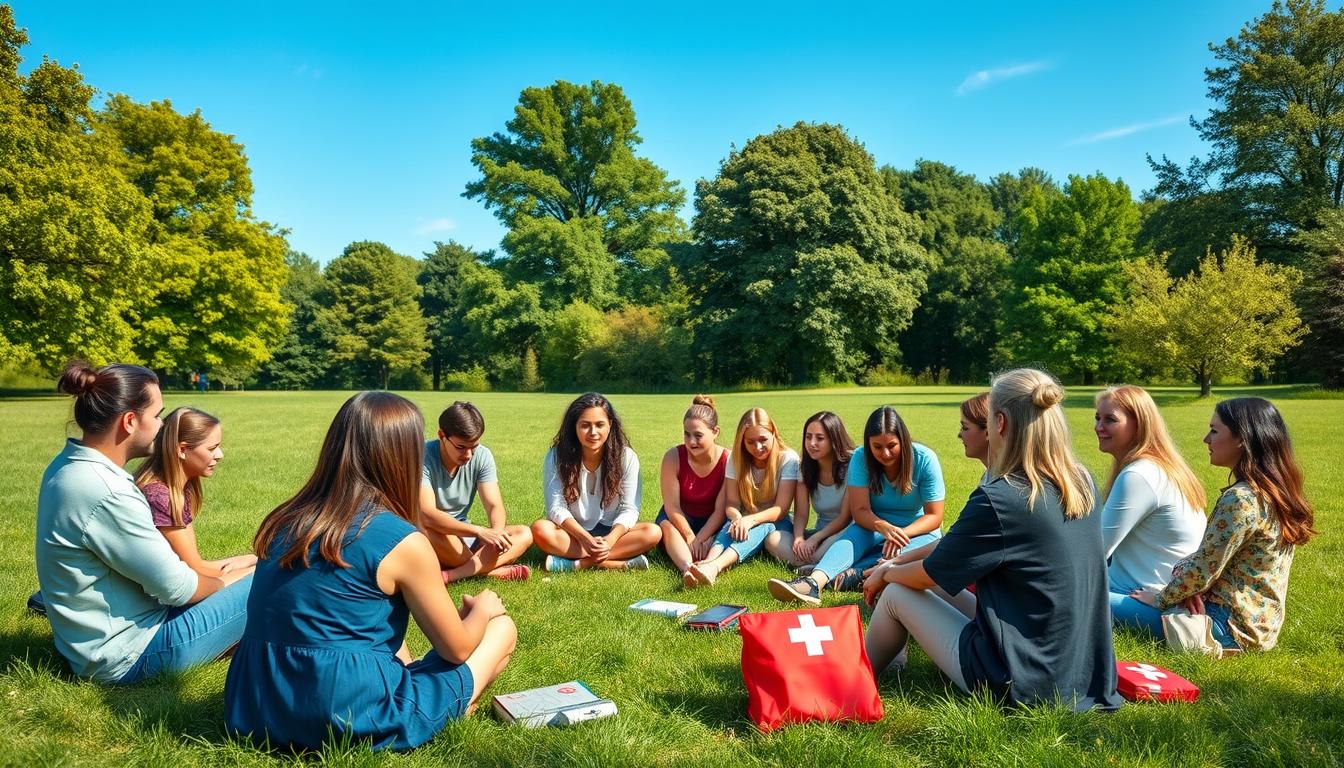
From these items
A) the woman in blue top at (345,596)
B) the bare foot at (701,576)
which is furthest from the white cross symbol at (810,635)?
the bare foot at (701,576)

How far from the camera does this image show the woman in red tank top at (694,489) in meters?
6.91

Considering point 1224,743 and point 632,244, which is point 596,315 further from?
point 1224,743

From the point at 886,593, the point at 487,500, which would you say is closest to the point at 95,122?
the point at 487,500

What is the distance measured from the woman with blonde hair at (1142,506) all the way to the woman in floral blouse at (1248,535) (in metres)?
0.29

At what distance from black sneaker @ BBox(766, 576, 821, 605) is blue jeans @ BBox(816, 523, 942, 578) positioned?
8.7 inches

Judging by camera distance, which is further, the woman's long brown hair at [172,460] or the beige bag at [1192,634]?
the woman's long brown hair at [172,460]

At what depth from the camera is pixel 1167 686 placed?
12.6ft

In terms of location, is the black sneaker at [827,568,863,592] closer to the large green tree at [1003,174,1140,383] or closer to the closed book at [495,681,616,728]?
the closed book at [495,681,616,728]

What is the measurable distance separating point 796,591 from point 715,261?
44.1 metres

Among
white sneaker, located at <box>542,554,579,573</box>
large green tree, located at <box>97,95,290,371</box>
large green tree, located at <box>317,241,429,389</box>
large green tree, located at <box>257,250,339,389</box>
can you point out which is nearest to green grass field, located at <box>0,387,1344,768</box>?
white sneaker, located at <box>542,554,579,573</box>

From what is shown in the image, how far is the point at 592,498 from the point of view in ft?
23.5

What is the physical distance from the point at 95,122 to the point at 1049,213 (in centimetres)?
4888

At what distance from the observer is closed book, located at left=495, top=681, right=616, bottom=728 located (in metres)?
3.61

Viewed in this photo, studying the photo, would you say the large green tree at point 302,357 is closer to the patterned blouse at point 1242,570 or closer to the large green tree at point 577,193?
the large green tree at point 577,193
